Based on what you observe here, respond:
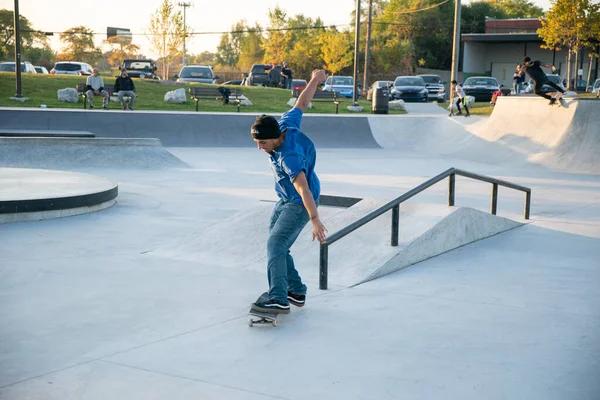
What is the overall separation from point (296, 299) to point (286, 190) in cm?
86

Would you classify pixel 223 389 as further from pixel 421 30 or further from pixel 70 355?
pixel 421 30

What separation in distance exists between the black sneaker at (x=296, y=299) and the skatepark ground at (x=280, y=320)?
0.09 m

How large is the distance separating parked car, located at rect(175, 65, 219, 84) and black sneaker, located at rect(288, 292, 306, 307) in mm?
32094

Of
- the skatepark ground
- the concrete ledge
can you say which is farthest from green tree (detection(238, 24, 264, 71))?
the skatepark ground

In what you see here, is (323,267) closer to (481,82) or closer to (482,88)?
(482,88)

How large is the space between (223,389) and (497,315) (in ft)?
7.86

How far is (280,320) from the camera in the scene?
527 centimetres

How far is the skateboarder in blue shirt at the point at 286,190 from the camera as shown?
190 inches

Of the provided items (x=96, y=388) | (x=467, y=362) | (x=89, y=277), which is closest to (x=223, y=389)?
(x=96, y=388)

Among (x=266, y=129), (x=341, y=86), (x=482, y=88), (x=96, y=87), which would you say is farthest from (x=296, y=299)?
(x=341, y=86)

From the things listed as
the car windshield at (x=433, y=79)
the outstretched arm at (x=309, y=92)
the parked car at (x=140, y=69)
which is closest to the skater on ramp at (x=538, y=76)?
the outstretched arm at (x=309, y=92)

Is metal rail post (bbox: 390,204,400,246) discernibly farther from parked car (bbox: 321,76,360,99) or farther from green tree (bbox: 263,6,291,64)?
green tree (bbox: 263,6,291,64)

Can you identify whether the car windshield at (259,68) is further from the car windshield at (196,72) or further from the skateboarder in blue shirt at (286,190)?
the skateboarder in blue shirt at (286,190)

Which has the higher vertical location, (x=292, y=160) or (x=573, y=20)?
(x=573, y=20)
